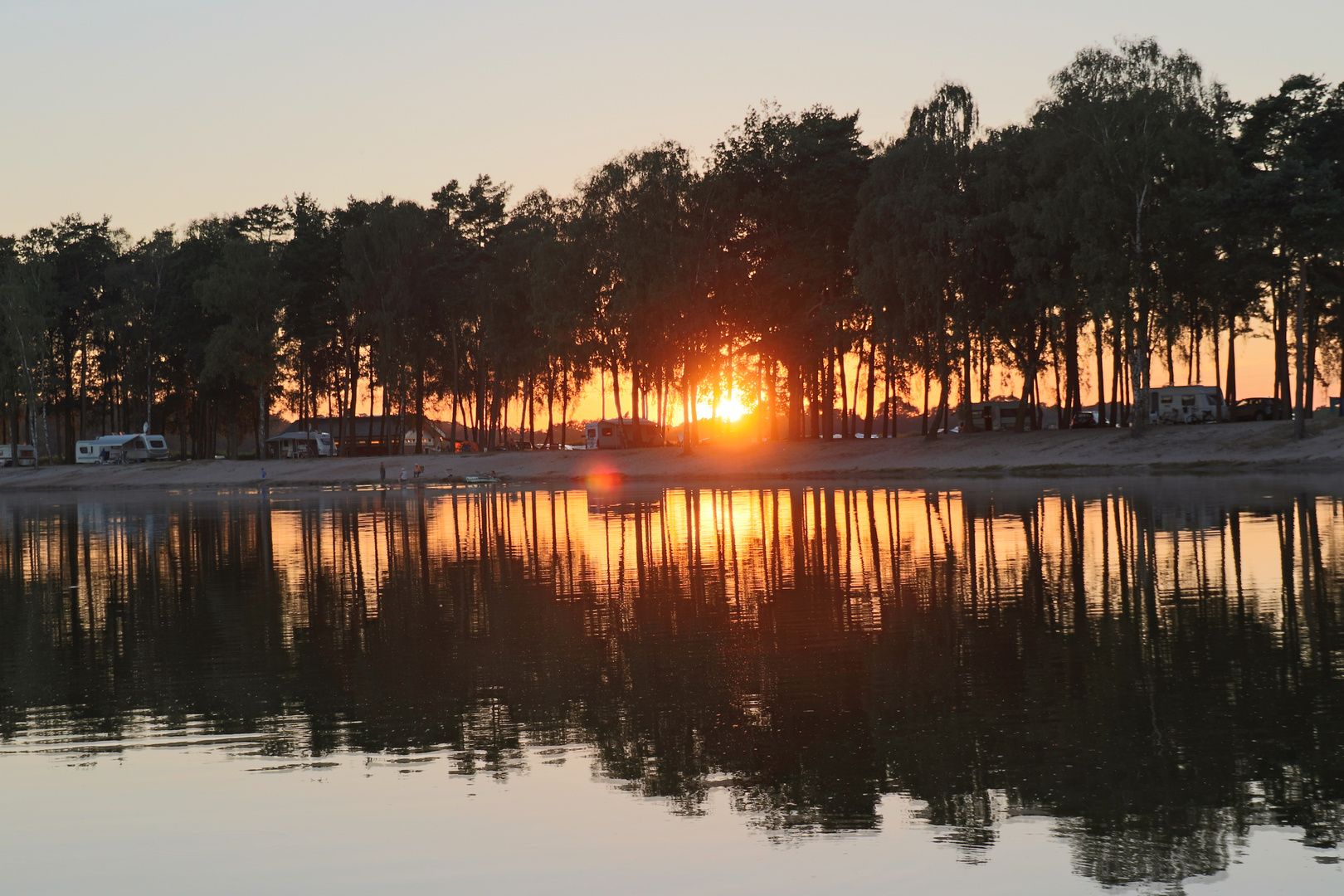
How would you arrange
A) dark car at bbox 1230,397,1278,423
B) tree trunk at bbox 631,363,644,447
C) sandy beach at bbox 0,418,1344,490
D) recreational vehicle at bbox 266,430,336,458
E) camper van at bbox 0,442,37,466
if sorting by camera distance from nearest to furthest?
sandy beach at bbox 0,418,1344,490 < dark car at bbox 1230,397,1278,423 < tree trunk at bbox 631,363,644,447 < camper van at bbox 0,442,37,466 < recreational vehicle at bbox 266,430,336,458

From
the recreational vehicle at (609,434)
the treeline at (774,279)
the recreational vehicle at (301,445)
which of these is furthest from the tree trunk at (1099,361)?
the recreational vehicle at (301,445)

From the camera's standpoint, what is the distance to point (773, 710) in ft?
32.6

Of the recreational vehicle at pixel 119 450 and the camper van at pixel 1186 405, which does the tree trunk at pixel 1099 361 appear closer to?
the camper van at pixel 1186 405

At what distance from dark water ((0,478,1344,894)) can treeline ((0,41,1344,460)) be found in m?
40.3

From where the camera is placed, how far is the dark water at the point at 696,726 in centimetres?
664

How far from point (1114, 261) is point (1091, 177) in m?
4.14

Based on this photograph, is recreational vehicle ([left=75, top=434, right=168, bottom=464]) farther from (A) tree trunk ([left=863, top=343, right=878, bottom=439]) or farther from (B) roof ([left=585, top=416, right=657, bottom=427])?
(A) tree trunk ([left=863, top=343, right=878, bottom=439])

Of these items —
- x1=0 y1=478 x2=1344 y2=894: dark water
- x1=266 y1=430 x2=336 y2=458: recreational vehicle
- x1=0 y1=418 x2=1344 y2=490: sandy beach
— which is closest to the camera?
x1=0 y1=478 x2=1344 y2=894: dark water

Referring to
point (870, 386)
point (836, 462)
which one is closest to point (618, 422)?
point (870, 386)

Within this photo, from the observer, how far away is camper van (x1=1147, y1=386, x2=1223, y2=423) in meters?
76.4

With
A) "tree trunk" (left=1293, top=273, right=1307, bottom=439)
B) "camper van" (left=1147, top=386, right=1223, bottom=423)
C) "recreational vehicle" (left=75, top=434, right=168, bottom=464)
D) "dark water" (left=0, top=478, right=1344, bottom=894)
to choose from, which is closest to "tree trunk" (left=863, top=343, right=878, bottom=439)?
"camper van" (left=1147, top=386, right=1223, bottom=423)

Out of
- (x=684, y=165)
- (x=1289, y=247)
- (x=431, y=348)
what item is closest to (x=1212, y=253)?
(x=1289, y=247)

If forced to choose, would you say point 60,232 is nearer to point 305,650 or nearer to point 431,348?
point 431,348

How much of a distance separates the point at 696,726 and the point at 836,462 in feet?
191
